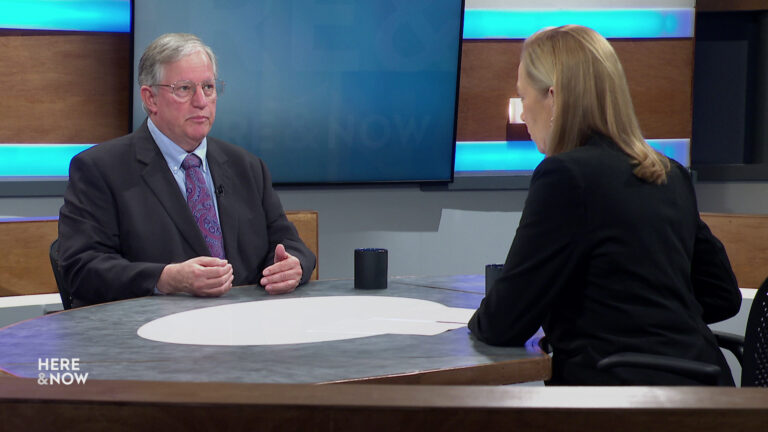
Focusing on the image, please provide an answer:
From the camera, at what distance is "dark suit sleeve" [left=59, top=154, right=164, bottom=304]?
212cm

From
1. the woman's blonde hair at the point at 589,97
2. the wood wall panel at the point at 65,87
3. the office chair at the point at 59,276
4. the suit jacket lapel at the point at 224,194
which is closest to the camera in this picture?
the woman's blonde hair at the point at 589,97

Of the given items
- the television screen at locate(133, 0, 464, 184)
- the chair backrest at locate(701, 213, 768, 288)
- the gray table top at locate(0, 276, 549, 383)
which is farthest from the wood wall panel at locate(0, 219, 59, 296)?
the chair backrest at locate(701, 213, 768, 288)

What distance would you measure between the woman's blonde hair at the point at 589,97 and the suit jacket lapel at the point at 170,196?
1093 millimetres

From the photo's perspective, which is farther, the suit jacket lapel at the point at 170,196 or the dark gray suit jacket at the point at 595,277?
the suit jacket lapel at the point at 170,196

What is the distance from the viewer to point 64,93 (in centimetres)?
383

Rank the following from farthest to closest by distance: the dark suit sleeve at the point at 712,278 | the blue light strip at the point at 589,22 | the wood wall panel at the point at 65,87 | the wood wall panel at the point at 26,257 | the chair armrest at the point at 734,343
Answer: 1. the blue light strip at the point at 589,22
2. the wood wall panel at the point at 65,87
3. the wood wall panel at the point at 26,257
4. the chair armrest at the point at 734,343
5. the dark suit sleeve at the point at 712,278

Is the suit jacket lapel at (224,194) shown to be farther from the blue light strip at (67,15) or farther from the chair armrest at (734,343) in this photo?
the blue light strip at (67,15)

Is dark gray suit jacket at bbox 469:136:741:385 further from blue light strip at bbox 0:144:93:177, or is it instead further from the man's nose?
blue light strip at bbox 0:144:93:177

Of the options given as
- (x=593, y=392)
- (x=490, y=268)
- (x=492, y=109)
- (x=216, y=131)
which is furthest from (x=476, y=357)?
(x=492, y=109)

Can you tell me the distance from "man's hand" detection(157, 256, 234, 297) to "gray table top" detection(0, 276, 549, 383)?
184 mm

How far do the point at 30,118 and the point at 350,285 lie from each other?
2212 mm

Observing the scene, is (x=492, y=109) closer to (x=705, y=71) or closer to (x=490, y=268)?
(x=705, y=71)

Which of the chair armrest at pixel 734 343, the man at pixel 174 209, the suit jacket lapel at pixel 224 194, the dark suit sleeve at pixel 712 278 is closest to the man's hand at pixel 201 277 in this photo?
the man at pixel 174 209

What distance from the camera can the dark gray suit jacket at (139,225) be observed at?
7.20 feet
